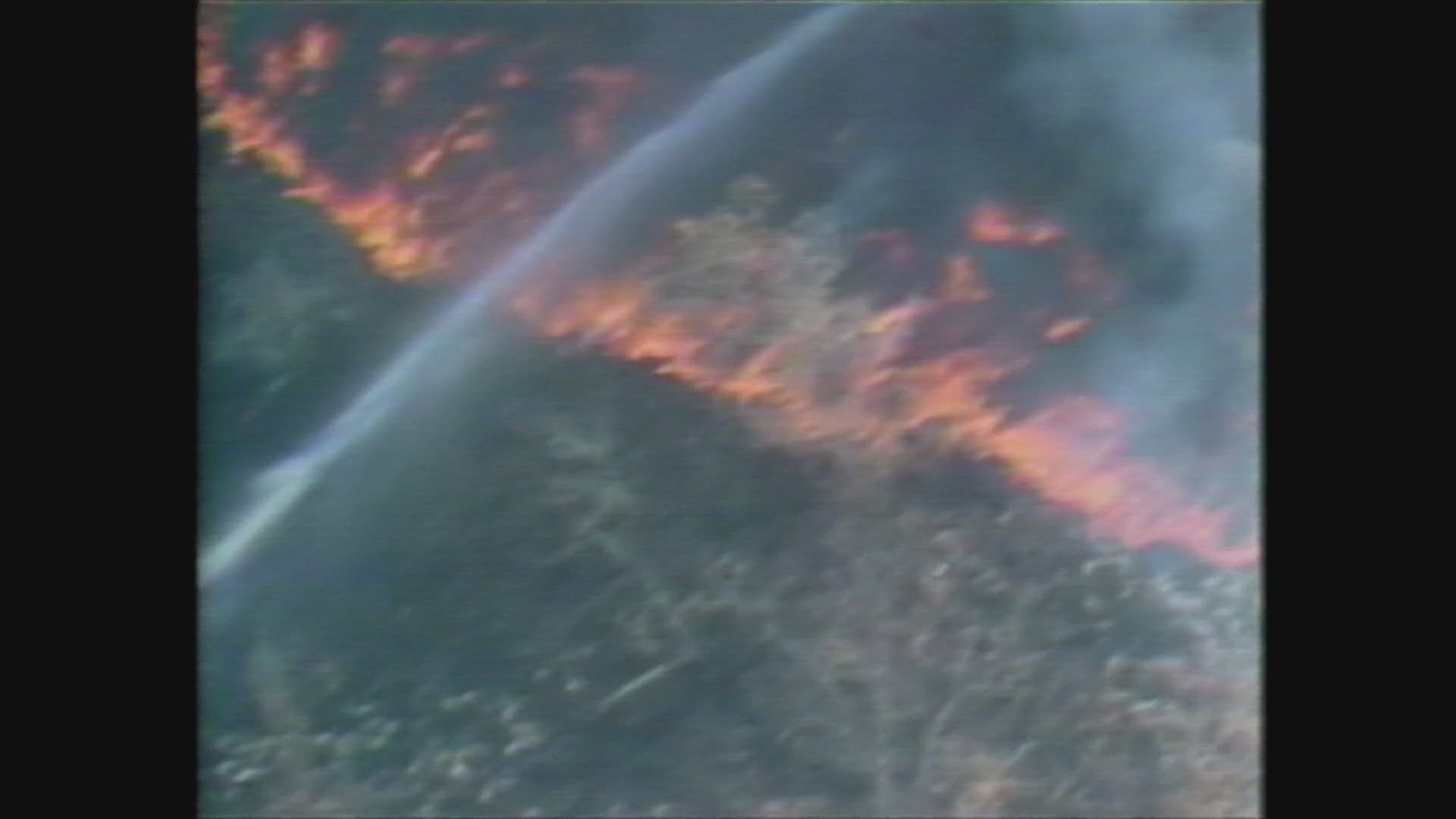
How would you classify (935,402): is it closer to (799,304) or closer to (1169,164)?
(799,304)

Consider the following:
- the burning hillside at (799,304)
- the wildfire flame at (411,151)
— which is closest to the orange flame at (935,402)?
the burning hillside at (799,304)

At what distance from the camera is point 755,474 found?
114 inches

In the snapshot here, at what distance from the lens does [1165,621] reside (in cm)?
292

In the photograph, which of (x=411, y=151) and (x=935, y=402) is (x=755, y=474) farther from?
(x=411, y=151)

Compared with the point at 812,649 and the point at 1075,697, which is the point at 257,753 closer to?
the point at 812,649

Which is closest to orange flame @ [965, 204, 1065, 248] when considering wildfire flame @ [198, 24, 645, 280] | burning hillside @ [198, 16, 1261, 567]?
burning hillside @ [198, 16, 1261, 567]

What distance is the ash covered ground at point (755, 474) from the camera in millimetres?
2863

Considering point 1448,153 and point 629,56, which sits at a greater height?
point 629,56

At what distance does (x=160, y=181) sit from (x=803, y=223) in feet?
3.06

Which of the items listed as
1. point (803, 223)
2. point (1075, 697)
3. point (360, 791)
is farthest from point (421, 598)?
point (1075, 697)

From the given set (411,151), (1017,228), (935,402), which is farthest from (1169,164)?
(411,151)

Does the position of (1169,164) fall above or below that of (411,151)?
below

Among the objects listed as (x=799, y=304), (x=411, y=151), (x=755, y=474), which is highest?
(x=411, y=151)

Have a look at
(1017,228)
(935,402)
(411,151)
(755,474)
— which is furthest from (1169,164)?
(411,151)
